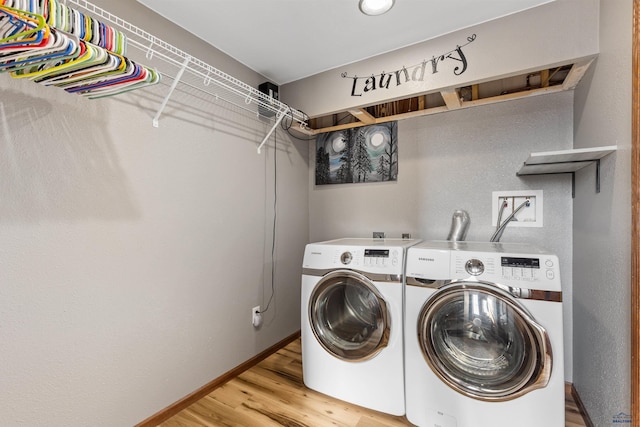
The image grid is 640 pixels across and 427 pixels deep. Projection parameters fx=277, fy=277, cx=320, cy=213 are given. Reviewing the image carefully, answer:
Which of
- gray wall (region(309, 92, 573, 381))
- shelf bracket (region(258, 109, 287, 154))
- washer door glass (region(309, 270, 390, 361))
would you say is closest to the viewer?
washer door glass (region(309, 270, 390, 361))

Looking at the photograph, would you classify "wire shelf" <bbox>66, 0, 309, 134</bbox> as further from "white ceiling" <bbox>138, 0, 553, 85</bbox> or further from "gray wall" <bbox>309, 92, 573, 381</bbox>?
"gray wall" <bbox>309, 92, 573, 381</bbox>

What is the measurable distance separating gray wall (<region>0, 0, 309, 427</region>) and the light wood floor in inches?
5.6

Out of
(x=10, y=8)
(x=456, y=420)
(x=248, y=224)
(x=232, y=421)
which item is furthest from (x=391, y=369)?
(x=10, y=8)

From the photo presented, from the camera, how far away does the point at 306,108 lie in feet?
7.54

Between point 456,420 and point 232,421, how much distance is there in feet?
3.97

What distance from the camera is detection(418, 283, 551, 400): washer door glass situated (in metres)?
1.27

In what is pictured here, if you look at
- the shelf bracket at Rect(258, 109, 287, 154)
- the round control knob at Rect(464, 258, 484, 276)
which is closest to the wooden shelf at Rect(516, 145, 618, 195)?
the round control knob at Rect(464, 258, 484, 276)

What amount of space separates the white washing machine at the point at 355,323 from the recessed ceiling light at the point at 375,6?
1.37m

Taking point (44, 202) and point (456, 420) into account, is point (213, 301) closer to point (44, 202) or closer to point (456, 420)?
point (44, 202)

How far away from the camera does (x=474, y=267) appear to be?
1.39 metres

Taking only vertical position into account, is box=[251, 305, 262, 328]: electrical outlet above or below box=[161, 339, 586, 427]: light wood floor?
above

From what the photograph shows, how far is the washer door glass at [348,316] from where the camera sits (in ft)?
5.36

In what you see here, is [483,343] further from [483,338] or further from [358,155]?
[358,155]

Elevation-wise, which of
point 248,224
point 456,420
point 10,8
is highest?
point 10,8
